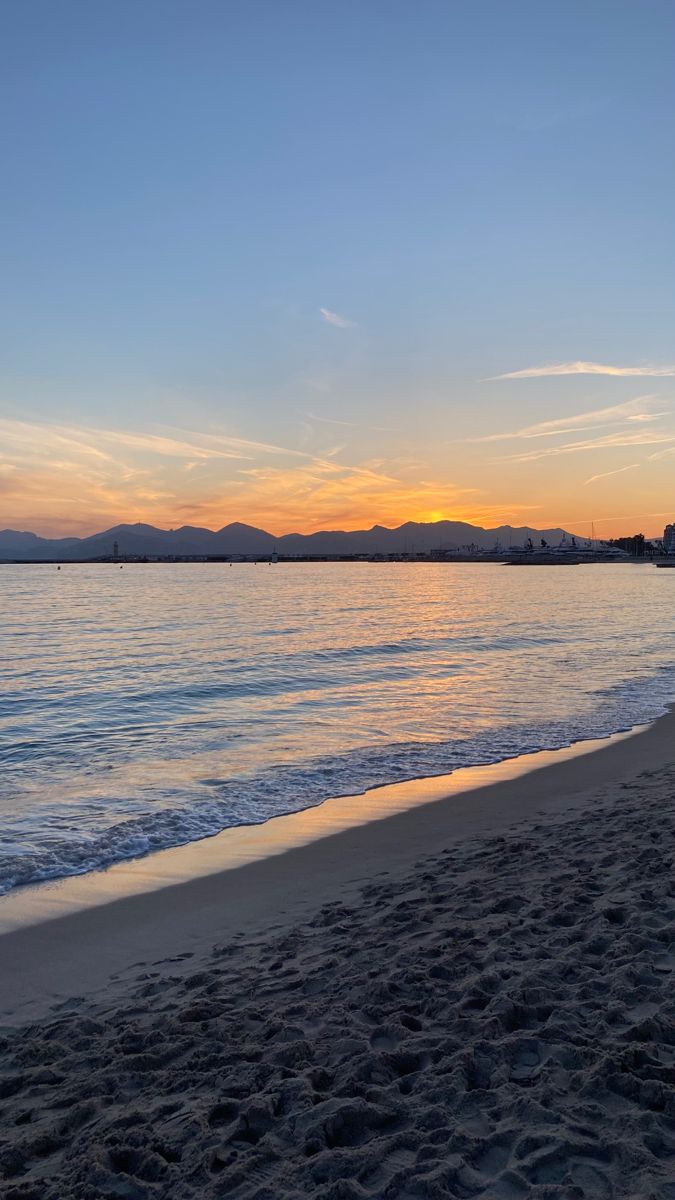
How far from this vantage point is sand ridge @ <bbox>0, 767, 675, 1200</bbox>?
333 centimetres

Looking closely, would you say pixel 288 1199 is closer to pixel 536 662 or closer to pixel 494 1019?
pixel 494 1019

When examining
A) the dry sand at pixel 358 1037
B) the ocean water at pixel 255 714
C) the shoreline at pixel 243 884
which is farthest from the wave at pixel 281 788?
the dry sand at pixel 358 1037

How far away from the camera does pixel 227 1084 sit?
4.01 metres

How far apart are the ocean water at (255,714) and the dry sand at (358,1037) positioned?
8.50 ft

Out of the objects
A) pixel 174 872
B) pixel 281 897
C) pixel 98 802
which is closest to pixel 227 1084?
pixel 281 897

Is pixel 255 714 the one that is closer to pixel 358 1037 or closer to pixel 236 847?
pixel 236 847

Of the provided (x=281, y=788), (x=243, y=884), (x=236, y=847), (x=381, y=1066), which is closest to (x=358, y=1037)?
(x=381, y=1066)

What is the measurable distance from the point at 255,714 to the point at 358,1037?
13492 millimetres

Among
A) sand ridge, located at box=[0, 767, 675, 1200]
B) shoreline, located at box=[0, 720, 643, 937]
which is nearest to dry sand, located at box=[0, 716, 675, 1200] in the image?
sand ridge, located at box=[0, 767, 675, 1200]

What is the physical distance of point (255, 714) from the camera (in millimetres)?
17688

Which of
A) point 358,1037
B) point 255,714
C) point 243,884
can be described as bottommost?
point 255,714

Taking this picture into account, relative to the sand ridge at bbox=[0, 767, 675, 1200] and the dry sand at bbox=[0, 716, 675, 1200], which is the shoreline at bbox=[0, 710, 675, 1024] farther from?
the sand ridge at bbox=[0, 767, 675, 1200]

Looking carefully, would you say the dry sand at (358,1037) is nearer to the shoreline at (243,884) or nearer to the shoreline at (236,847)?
the shoreline at (243,884)

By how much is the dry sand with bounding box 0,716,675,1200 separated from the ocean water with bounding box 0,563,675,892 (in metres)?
2.59
